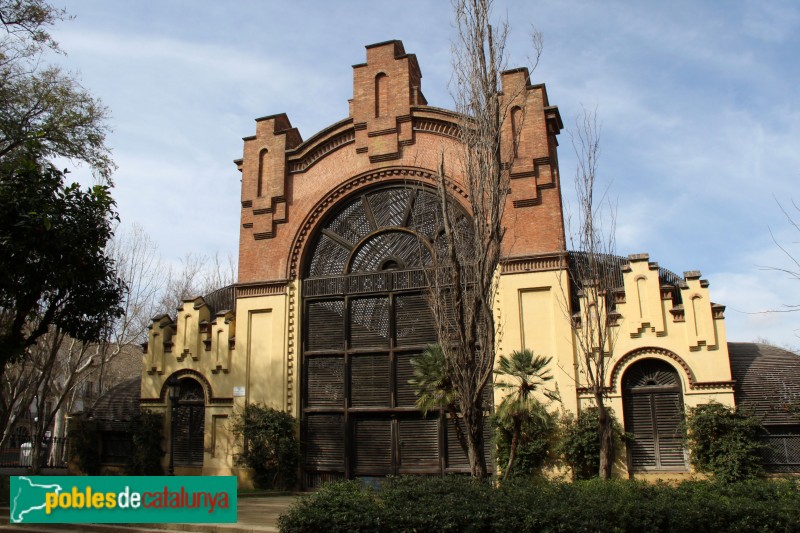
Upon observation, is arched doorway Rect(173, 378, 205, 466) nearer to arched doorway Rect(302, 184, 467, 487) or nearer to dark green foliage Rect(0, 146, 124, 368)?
arched doorway Rect(302, 184, 467, 487)

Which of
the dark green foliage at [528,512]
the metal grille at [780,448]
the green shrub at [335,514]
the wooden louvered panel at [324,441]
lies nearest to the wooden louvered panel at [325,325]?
the wooden louvered panel at [324,441]

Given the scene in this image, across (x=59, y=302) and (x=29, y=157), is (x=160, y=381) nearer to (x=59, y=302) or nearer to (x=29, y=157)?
(x=59, y=302)

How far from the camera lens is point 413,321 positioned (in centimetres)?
1961

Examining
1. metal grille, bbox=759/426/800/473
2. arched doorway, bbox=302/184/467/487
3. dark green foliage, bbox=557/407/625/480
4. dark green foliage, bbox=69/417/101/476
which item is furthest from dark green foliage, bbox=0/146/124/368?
metal grille, bbox=759/426/800/473

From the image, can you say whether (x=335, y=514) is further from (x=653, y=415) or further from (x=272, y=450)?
(x=272, y=450)

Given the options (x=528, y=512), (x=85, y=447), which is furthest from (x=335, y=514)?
(x=85, y=447)

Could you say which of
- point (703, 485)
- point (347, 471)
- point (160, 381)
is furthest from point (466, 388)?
point (160, 381)

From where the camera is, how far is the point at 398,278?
65.2 feet

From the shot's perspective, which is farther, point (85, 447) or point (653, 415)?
point (85, 447)

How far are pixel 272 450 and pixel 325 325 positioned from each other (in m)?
3.97

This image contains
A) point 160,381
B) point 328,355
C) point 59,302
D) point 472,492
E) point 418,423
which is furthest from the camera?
point 160,381

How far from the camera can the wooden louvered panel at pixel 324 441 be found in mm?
19812

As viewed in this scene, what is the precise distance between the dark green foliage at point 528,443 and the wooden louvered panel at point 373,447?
3624 millimetres

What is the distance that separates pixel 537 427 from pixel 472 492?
7.50 m
